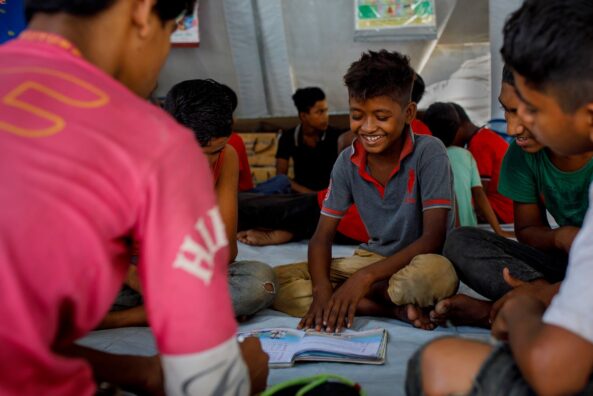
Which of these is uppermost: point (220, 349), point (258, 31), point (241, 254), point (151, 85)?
point (151, 85)

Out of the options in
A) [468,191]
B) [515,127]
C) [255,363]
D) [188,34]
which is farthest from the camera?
[188,34]

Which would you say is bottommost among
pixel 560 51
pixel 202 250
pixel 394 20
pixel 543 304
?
pixel 394 20

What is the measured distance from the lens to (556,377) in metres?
0.72

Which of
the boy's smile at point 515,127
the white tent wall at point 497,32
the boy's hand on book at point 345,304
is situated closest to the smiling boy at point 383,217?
the boy's hand on book at point 345,304

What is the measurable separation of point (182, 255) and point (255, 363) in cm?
39

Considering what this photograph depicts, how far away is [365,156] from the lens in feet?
6.30

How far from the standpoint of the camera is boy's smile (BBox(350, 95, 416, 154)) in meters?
1.84

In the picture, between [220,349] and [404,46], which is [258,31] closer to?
[404,46]

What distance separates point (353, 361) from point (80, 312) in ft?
2.84

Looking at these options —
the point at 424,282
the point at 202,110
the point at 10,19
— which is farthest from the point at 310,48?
the point at 424,282

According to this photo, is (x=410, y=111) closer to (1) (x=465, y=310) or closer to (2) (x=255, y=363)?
(1) (x=465, y=310)

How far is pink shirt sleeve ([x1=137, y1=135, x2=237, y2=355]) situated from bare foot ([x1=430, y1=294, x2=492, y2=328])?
3.33ft

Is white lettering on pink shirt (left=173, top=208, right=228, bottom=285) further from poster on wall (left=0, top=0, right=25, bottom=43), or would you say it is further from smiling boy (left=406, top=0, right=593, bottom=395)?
poster on wall (left=0, top=0, right=25, bottom=43)

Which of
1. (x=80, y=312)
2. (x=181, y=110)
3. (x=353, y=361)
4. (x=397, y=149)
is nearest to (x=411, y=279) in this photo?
(x=353, y=361)
